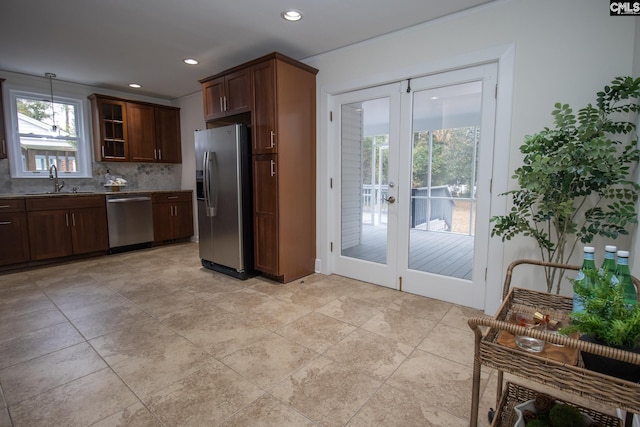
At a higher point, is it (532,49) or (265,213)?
(532,49)

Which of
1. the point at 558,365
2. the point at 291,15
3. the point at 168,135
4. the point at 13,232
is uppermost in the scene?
the point at 291,15

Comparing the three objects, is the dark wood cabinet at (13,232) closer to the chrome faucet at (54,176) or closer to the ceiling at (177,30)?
the chrome faucet at (54,176)

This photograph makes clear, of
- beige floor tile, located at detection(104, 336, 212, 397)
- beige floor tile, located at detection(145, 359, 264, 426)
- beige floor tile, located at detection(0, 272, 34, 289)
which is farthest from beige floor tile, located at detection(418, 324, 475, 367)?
beige floor tile, located at detection(0, 272, 34, 289)

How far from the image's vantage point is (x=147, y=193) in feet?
16.1

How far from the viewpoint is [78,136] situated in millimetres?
4801

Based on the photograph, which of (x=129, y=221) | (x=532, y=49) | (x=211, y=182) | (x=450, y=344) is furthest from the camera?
(x=129, y=221)

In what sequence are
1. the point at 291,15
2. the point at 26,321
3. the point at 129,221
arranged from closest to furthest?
1. the point at 26,321
2. the point at 291,15
3. the point at 129,221

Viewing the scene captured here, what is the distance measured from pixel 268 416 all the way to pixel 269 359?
49 centimetres

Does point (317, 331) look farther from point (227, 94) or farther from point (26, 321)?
point (227, 94)

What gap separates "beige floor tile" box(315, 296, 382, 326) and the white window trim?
14.8 feet

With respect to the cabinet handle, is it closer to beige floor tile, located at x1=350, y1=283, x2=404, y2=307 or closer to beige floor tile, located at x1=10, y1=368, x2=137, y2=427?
beige floor tile, located at x1=350, y1=283, x2=404, y2=307

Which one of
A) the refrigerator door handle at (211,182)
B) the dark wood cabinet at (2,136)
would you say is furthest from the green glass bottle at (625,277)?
the dark wood cabinet at (2,136)

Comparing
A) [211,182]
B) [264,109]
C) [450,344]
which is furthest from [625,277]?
[211,182]

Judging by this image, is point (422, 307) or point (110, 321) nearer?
point (110, 321)
